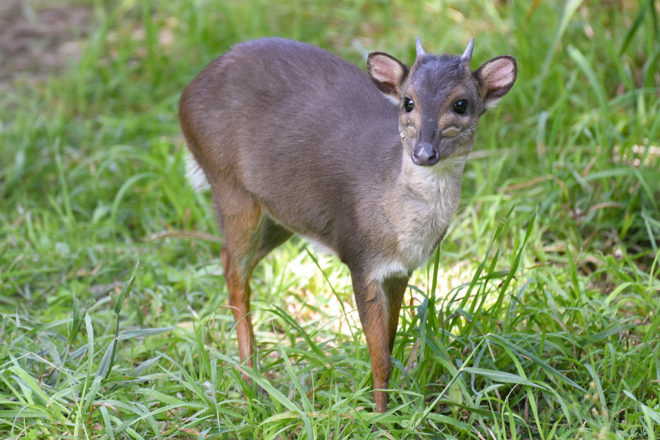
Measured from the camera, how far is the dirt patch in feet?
22.6

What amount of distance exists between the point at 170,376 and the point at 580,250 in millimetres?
2031

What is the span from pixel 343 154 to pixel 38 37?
4.52m

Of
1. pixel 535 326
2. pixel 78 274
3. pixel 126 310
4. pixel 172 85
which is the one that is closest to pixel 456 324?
pixel 535 326

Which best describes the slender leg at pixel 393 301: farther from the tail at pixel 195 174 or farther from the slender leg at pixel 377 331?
the tail at pixel 195 174

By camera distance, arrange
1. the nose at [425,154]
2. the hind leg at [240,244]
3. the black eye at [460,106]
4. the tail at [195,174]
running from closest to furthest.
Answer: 1. the nose at [425,154]
2. the black eye at [460,106]
3. the hind leg at [240,244]
4. the tail at [195,174]

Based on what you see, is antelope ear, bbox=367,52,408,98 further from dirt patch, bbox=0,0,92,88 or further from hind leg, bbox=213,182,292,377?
dirt patch, bbox=0,0,92,88

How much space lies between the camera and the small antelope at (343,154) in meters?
3.21

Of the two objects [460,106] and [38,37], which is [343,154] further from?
[38,37]

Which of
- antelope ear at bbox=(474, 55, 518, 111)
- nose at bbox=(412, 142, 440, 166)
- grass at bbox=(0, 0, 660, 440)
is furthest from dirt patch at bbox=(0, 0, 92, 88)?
nose at bbox=(412, 142, 440, 166)

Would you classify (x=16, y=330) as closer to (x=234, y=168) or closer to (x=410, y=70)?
(x=234, y=168)

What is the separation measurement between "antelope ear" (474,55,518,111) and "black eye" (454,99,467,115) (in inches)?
6.6

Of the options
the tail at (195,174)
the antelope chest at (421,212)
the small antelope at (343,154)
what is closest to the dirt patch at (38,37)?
the tail at (195,174)

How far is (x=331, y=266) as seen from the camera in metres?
A: 4.48

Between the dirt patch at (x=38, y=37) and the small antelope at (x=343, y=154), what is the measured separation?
128 inches
